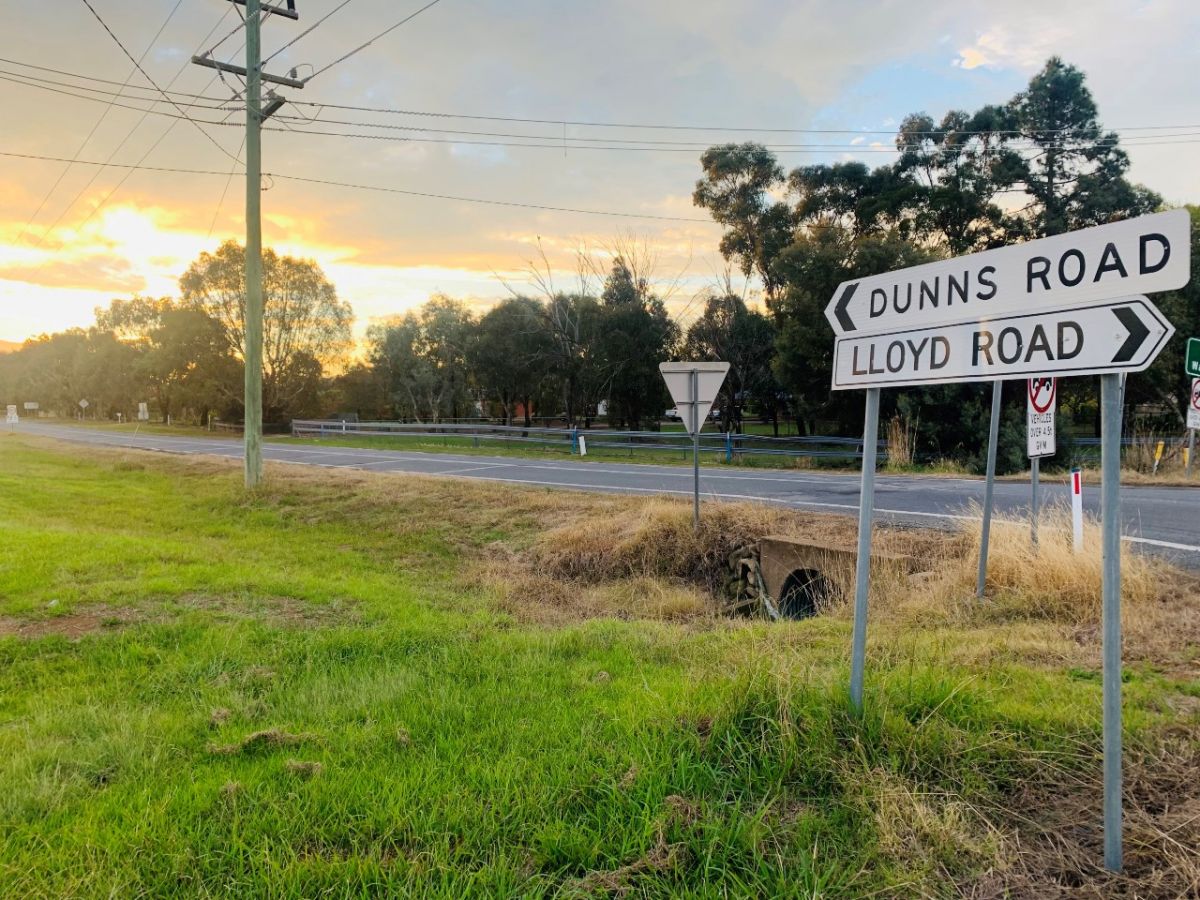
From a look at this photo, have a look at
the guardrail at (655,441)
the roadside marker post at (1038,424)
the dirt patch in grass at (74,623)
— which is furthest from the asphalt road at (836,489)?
the dirt patch in grass at (74,623)

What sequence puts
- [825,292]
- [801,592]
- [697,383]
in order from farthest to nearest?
[825,292]
[697,383]
[801,592]

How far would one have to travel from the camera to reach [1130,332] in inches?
85.6

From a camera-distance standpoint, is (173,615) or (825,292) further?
(825,292)

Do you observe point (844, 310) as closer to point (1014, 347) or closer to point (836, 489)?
point (1014, 347)

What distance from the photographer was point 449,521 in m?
11.2

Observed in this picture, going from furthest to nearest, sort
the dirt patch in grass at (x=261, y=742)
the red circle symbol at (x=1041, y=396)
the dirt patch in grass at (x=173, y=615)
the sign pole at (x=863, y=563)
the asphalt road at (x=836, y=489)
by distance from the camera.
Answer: the asphalt road at (x=836, y=489) < the red circle symbol at (x=1041, y=396) < the dirt patch in grass at (x=173, y=615) < the dirt patch in grass at (x=261, y=742) < the sign pole at (x=863, y=563)

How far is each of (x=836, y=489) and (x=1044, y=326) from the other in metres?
11.4

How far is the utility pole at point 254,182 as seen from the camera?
13680 mm

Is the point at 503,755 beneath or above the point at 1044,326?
beneath

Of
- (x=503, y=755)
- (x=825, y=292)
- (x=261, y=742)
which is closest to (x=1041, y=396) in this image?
(x=503, y=755)

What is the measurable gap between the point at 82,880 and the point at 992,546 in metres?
6.94

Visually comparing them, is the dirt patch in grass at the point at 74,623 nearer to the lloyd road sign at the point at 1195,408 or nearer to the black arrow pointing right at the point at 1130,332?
the black arrow pointing right at the point at 1130,332

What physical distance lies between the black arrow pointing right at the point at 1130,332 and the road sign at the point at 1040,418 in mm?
4158

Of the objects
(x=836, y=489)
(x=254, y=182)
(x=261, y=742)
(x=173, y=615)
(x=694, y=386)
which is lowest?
(x=173, y=615)
